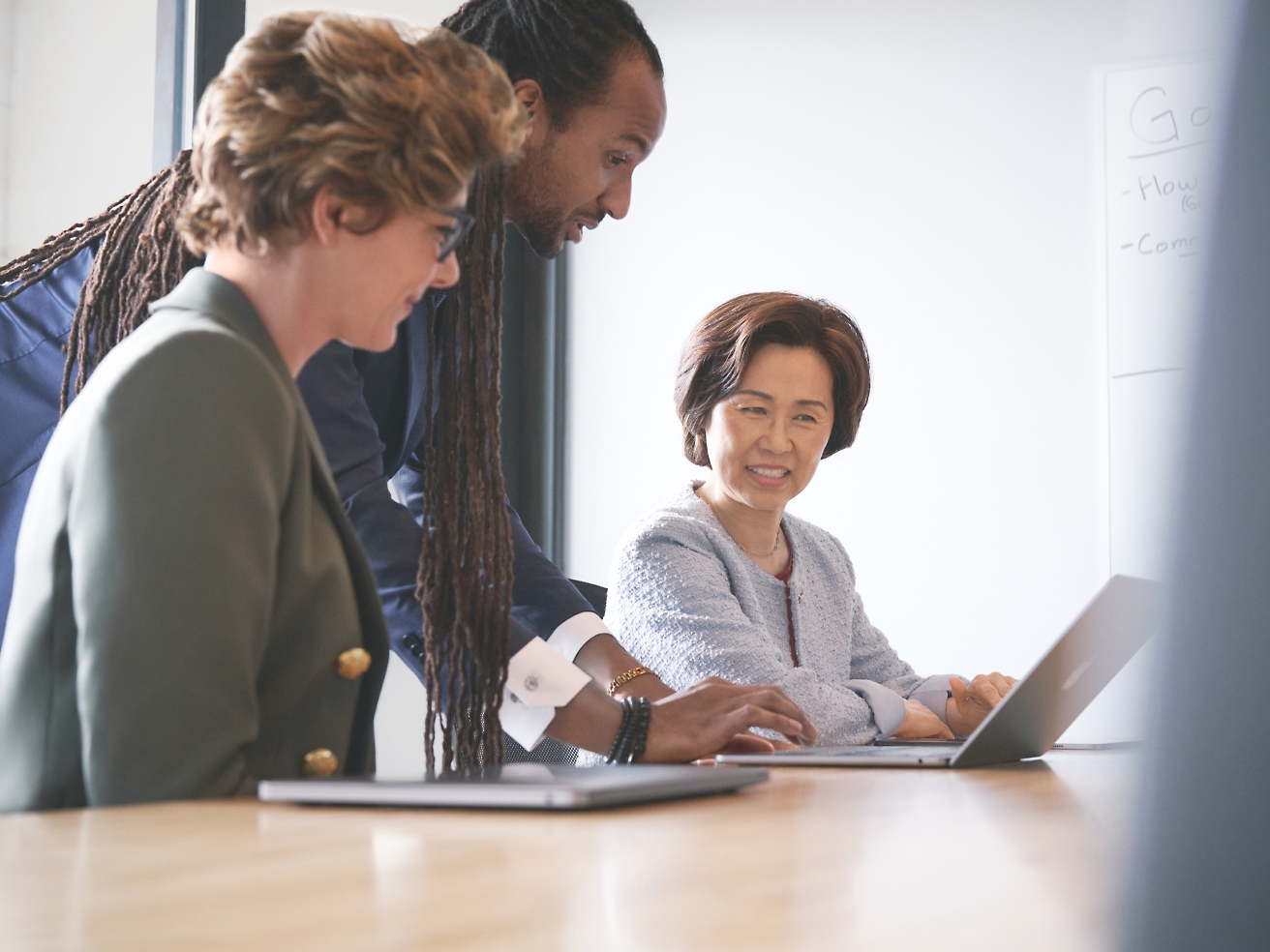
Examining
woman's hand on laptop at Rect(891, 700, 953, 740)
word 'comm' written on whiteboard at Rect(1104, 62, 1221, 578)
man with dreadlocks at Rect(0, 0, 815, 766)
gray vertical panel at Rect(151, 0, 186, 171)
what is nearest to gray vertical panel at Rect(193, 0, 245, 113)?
gray vertical panel at Rect(151, 0, 186, 171)

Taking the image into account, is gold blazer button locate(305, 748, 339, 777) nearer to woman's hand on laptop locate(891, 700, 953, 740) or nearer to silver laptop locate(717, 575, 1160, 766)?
silver laptop locate(717, 575, 1160, 766)

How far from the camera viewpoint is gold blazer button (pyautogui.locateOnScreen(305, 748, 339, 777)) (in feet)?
2.82

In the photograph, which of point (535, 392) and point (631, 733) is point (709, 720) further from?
point (535, 392)

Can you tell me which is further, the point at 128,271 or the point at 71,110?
the point at 71,110

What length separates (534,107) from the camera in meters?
1.51

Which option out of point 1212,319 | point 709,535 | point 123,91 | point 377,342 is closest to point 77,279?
point 377,342

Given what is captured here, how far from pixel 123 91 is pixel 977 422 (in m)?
1.94

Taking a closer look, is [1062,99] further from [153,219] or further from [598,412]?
[153,219]

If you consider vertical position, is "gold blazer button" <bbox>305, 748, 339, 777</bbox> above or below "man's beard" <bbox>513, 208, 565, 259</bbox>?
below

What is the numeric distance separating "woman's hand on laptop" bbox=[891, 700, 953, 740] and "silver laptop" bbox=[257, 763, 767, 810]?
106cm

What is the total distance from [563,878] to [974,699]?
1429mm

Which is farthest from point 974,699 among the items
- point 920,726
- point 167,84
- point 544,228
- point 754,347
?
point 167,84

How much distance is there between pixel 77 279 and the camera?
1.40m

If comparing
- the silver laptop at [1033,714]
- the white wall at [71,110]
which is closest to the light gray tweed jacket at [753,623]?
the silver laptop at [1033,714]
